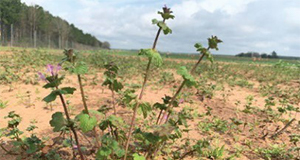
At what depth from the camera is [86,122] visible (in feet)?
5.09

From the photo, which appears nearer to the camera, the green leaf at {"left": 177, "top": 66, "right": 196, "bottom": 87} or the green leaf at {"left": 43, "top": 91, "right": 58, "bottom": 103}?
the green leaf at {"left": 43, "top": 91, "right": 58, "bottom": 103}

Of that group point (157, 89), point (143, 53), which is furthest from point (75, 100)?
point (143, 53)

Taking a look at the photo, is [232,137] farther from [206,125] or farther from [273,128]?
[273,128]

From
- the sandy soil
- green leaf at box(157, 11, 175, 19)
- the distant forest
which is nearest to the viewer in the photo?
green leaf at box(157, 11, 175, 19)

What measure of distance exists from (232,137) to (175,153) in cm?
150

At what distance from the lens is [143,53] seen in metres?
1.74

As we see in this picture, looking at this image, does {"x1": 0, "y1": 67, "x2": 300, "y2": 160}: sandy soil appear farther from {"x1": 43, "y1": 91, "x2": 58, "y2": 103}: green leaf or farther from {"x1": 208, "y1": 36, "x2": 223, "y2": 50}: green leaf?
{"x1": 208, "y1": 36, "x2": 223, "y2": 50}: green leaf

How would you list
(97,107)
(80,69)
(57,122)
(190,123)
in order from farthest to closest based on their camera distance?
(97,107) < (190,123) < (57,122) < (80,69)

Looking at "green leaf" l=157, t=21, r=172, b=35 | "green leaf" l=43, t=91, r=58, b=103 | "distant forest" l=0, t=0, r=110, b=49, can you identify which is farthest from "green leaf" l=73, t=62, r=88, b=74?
"distant forest" l=0, t=0, r=110, b=49

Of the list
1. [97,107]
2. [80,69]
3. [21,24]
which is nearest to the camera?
[80,69]

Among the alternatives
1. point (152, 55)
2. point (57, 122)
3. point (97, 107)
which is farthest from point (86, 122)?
point (97, 107)

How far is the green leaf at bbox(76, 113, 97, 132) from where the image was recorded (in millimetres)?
1528

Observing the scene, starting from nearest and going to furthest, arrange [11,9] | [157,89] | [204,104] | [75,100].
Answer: [75,100] < [204,104] < [157,89] < [11,9]

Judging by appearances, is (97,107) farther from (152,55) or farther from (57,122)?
(152,55)
